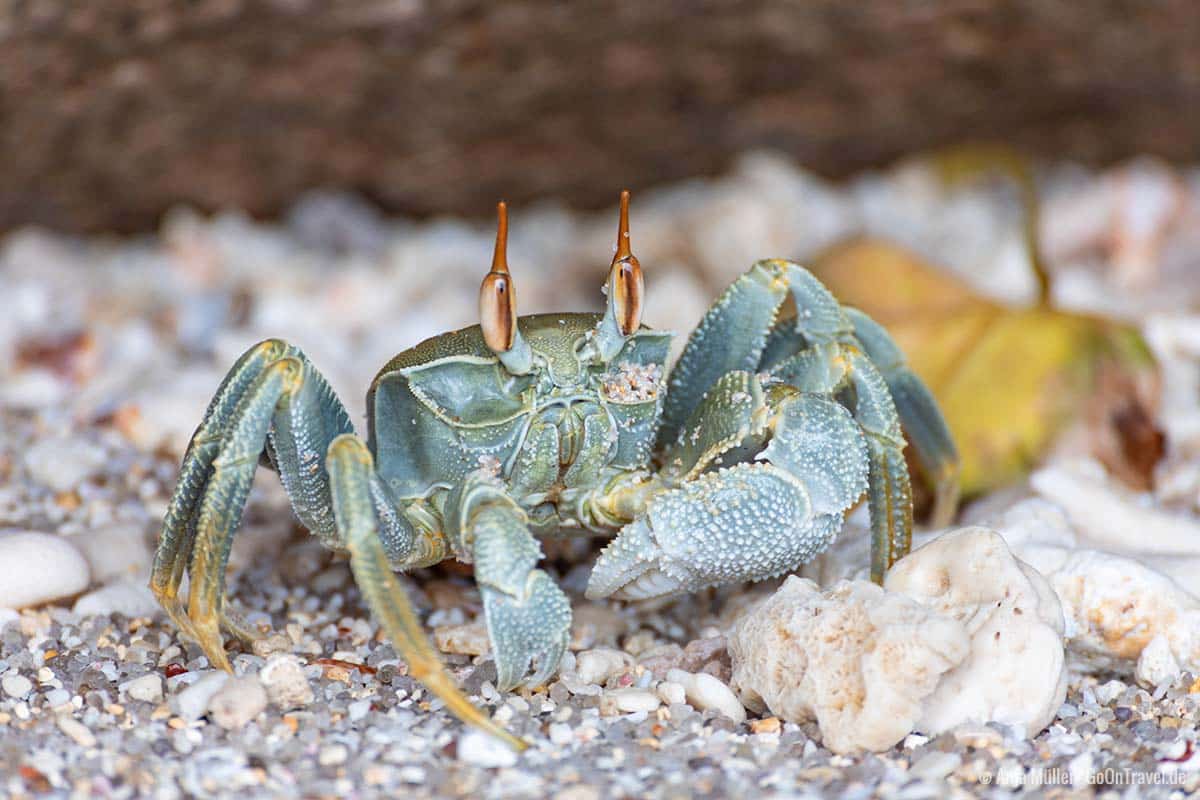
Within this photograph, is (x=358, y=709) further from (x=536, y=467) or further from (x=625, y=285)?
(x=625, y=285)

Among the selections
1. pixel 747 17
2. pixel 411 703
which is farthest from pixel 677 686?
pixel 747 17

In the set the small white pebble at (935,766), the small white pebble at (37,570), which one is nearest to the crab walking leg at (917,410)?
the small white pebble at (935,766)

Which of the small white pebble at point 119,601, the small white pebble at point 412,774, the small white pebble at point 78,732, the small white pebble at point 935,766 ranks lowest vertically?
the small white pebble at point 935,766

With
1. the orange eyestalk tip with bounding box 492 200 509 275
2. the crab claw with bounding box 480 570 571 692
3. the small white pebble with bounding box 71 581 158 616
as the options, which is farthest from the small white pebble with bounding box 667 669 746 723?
the small white pebble with bounding box 71 581 158 616

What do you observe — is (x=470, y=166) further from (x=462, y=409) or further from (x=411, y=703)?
(x=411, y=703)

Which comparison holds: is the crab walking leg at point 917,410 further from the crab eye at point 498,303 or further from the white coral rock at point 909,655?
the crab eye at point 498,303

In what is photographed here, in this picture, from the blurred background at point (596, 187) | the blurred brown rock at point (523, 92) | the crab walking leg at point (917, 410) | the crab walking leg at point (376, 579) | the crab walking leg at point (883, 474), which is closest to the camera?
the crab walking leg at point (376, 579)

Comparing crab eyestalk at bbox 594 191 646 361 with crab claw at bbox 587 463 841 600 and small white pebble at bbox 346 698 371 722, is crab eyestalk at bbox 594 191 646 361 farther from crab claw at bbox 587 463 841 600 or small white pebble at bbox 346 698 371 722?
small white pebble at bbox 346 698 371 722
